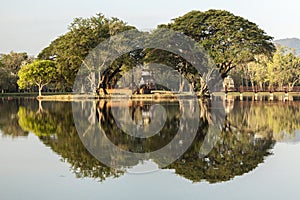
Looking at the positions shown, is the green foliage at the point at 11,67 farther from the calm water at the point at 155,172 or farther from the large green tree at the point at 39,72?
the calm water at the point at 155,172

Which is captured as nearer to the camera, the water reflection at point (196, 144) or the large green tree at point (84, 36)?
the water reflection at point (196, 144)

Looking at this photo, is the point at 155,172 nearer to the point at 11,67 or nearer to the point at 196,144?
the point at 196,144

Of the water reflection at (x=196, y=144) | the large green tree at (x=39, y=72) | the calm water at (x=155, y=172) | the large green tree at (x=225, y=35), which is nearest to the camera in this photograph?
the calm water at (x=155, y=172)

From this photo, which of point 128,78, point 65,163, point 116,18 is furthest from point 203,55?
point 65,163

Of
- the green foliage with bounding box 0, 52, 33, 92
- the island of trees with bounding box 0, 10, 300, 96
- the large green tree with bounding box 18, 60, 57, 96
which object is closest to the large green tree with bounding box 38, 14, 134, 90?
the island of trees with bounding box 0, 10, 300, 96

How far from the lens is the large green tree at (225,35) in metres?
45.2

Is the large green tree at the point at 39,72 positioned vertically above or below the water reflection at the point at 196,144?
above

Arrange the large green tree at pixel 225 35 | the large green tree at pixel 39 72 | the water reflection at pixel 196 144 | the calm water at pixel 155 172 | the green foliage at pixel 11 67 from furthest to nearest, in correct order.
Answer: the green foliage at pixel 11 67 → the large green tree at pixel 39 72 → the large green tree at pixel 225 35 → the water reflection at pixel 196 144 → the calm water at pixel 155 172

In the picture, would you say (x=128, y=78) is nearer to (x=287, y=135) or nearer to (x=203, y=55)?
(x=203, y=55)

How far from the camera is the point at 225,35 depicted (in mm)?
45469

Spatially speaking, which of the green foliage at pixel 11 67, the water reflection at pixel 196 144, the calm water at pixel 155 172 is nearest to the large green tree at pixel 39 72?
the green foliage at pixel 11 67

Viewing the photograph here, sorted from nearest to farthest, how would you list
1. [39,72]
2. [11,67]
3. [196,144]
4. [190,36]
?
[196,144] → [190,36] → [39,72] → [11,67]

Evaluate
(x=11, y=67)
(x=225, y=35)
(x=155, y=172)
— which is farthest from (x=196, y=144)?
(x=11, y=67)

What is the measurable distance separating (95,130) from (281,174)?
851cm
